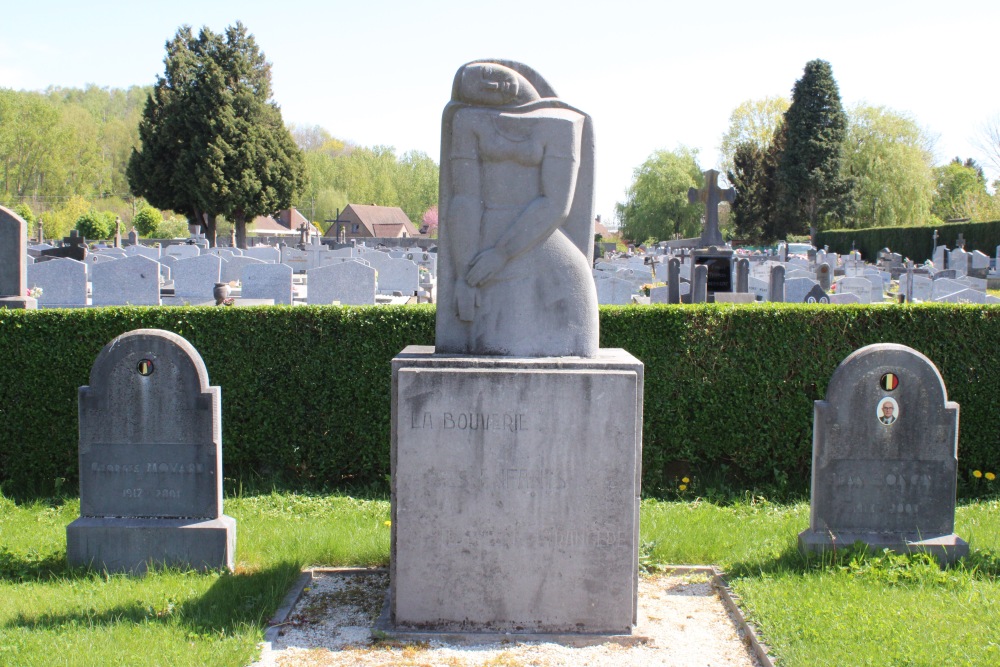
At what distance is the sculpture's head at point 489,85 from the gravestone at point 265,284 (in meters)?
10.5

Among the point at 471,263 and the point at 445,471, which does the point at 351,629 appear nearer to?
the point at 445,471

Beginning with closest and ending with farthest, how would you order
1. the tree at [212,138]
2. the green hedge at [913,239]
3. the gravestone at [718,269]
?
the gravestone at [718,269] → the green hedge at [913,239] → the tree at [212,138]

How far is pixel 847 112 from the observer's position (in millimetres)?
58031

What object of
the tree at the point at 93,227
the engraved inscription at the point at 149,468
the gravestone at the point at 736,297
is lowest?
the engraved inscription at the point at 149,468

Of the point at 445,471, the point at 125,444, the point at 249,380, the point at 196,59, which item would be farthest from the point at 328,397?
the point at 196,59

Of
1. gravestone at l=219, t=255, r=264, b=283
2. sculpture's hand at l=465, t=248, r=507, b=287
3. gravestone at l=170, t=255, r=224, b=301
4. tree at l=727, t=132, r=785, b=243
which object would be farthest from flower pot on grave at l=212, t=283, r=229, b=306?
tree at l=727, t=132, r=785, b=243

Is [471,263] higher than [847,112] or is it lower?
lower

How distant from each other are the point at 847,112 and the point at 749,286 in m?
45.6

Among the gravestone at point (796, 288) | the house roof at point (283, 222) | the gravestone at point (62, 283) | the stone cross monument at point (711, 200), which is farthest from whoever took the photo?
the house roof at point (283, 222)

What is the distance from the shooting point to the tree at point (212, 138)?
43812mm

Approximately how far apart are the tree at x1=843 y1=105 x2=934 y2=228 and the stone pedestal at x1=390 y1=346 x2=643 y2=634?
5400 cm

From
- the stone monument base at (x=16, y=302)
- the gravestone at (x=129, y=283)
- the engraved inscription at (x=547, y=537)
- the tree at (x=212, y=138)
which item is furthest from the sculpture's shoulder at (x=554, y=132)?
the tree at (x=212, y=138)

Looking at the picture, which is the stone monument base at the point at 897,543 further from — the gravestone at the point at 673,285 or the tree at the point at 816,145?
the tree at the point at 816,145

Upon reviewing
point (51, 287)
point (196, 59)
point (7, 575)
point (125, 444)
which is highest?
point (196, 59)
